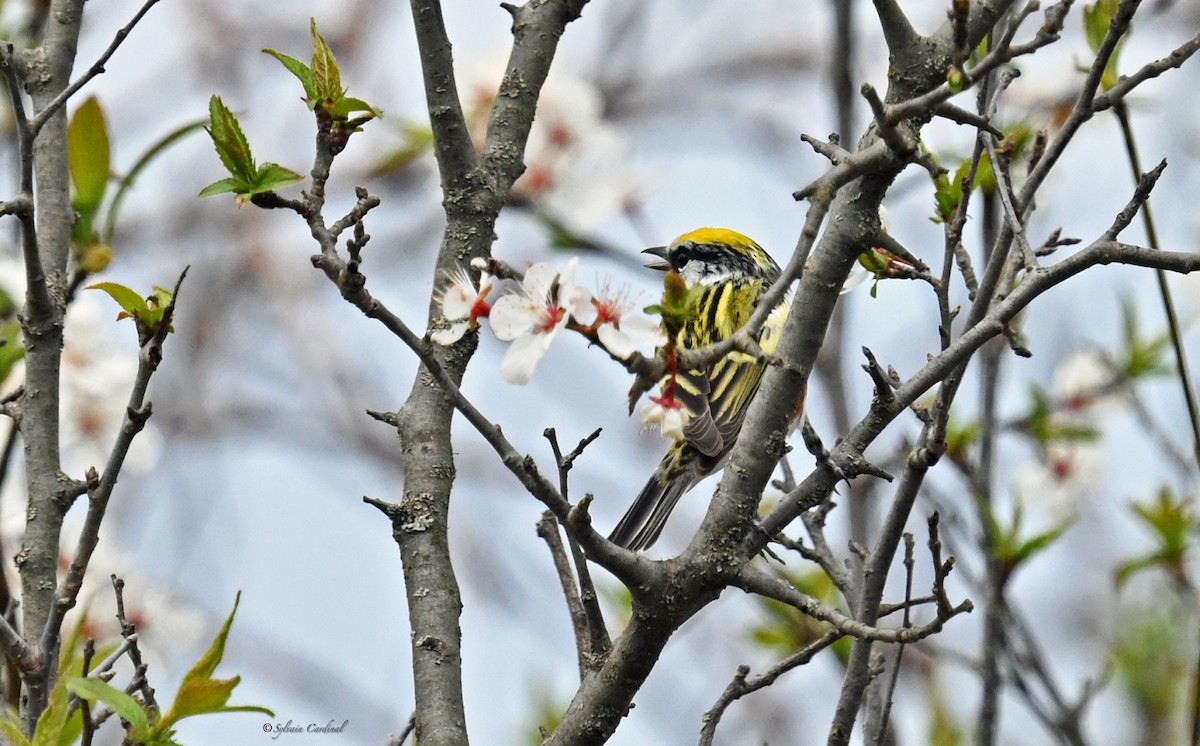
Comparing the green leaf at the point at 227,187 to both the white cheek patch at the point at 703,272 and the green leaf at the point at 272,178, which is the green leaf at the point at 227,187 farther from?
the white cheek patch at the point at 703,272

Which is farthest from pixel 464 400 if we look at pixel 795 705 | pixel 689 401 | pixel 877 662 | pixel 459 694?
pixel 795 705

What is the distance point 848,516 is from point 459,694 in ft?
8.29

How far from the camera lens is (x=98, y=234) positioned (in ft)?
10.9

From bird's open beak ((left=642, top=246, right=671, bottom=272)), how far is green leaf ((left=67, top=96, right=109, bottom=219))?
2498 millimetres

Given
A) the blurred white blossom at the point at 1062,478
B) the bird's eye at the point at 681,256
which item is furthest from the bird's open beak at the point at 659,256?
the blurred white blossom at the point at 1062,478

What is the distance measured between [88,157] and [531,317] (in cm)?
188

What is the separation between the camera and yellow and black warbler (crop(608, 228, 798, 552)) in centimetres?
436

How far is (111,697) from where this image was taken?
2006 millimetres

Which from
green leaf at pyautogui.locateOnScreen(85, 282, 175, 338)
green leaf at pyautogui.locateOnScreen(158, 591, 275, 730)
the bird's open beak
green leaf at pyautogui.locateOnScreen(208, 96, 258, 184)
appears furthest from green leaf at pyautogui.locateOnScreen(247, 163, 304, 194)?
the bird's open beak

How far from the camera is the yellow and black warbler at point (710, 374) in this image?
4.36 metres

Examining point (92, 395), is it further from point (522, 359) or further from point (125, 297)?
point (522, 359)

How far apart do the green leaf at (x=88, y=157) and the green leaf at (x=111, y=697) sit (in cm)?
164

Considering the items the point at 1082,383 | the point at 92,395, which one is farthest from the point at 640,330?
the point at 1082,383

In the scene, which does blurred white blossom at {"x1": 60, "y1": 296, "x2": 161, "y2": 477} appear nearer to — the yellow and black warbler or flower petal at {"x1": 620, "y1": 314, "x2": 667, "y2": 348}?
the yellow and black warbler
